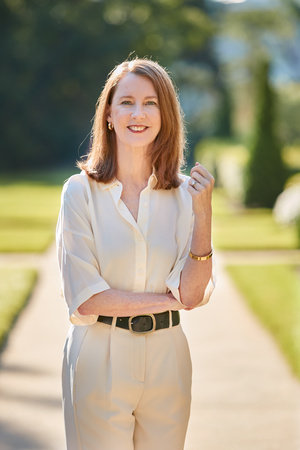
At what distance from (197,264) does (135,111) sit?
534 mm

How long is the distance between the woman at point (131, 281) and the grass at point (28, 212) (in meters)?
9.77

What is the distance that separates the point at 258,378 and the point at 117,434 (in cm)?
318

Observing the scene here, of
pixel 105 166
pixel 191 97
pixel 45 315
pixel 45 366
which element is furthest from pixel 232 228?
pixel 191 97

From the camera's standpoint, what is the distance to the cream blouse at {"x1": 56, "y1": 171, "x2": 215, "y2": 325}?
2.54 meters

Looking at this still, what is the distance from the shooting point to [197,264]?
256cm

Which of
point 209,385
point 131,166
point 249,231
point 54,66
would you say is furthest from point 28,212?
point 54,66

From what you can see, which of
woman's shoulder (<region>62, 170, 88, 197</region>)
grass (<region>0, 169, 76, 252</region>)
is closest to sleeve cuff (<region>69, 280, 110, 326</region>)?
woman's shoulder (<region>62, 170, 88, 197</region>)

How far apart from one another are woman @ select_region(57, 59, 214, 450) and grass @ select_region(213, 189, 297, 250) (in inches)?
387

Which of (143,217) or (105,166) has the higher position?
(105,166)

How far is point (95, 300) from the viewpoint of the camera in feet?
8.32

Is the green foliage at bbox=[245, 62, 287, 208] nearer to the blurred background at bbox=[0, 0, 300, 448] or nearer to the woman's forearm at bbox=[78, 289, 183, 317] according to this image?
the blurred background at bbox=[0, 0, 300, 448]

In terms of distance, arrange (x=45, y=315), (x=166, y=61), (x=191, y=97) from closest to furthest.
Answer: (x=45, y=315), (x=166, y=61), (x=191, y=97)

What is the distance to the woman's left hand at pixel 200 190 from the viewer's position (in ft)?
8.30

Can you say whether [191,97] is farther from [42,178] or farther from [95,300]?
[95,300]
